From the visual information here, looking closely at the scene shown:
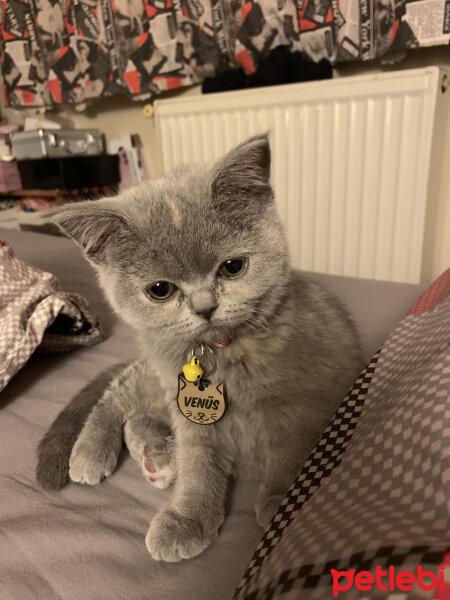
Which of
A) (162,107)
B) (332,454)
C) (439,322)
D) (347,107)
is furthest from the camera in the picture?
(162,107)

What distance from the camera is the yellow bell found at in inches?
25.3

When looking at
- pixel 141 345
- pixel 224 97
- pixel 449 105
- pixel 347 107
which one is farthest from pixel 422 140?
pixel 141 345

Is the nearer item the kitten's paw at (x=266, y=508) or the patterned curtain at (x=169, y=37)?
the kitten's paw at (x=266, y=508)

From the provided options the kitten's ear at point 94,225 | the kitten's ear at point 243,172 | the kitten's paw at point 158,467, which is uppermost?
the kitten's ear at point 243,172

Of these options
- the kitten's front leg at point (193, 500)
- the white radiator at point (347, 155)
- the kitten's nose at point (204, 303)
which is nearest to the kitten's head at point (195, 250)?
the kitten's nose at point (204, 303)

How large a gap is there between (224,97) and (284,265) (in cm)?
140

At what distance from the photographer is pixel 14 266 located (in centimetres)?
96

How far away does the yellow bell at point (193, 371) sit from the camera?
64 cm

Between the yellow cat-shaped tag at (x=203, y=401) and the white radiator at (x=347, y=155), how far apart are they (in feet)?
3.51

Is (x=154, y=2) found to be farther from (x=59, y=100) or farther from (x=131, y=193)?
(x=131, y=193)

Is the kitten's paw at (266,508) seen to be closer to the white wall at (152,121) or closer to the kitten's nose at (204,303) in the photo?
the kitten's nose at (204,303)

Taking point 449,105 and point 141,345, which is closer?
point 141,345

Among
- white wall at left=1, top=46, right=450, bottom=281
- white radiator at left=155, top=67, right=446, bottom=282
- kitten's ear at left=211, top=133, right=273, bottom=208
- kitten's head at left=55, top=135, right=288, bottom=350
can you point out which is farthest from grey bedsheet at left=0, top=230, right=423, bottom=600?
white wall at left=1, top=46, right=450, bottom=281

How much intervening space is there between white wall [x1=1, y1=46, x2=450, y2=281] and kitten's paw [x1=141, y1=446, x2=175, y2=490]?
1.24 m
